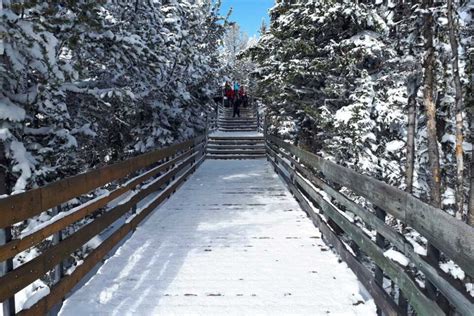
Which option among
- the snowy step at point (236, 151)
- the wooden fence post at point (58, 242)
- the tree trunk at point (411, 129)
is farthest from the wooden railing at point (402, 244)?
the snowy step at point (236, 151)

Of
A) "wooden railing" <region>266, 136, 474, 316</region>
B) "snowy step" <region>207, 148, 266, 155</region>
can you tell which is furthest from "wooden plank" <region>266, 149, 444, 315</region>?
"snowy step" <region>207, 148, 266, 155</region>

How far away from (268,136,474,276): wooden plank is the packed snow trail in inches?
42.0

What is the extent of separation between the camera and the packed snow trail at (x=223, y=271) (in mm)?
3633

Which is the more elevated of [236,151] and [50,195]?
[50,195]

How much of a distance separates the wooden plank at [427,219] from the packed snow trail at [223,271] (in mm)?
1066

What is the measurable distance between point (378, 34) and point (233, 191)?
618cm

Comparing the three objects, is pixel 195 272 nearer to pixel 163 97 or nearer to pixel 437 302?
pixel 437 302

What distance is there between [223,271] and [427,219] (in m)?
2.60

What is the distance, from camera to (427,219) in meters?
2.46

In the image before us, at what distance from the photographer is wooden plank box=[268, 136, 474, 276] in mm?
1965

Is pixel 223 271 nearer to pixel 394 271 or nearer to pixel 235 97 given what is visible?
pixel 394 271

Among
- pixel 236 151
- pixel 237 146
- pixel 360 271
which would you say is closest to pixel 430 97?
pixel 360 271

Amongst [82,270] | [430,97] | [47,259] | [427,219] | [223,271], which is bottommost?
[223,271]

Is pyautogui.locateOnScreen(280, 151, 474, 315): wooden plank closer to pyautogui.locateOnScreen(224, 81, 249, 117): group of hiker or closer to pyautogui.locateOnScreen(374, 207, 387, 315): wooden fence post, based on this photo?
pyautogui.locateOnScreen(374, 207, 387, 315): wooden fence post
